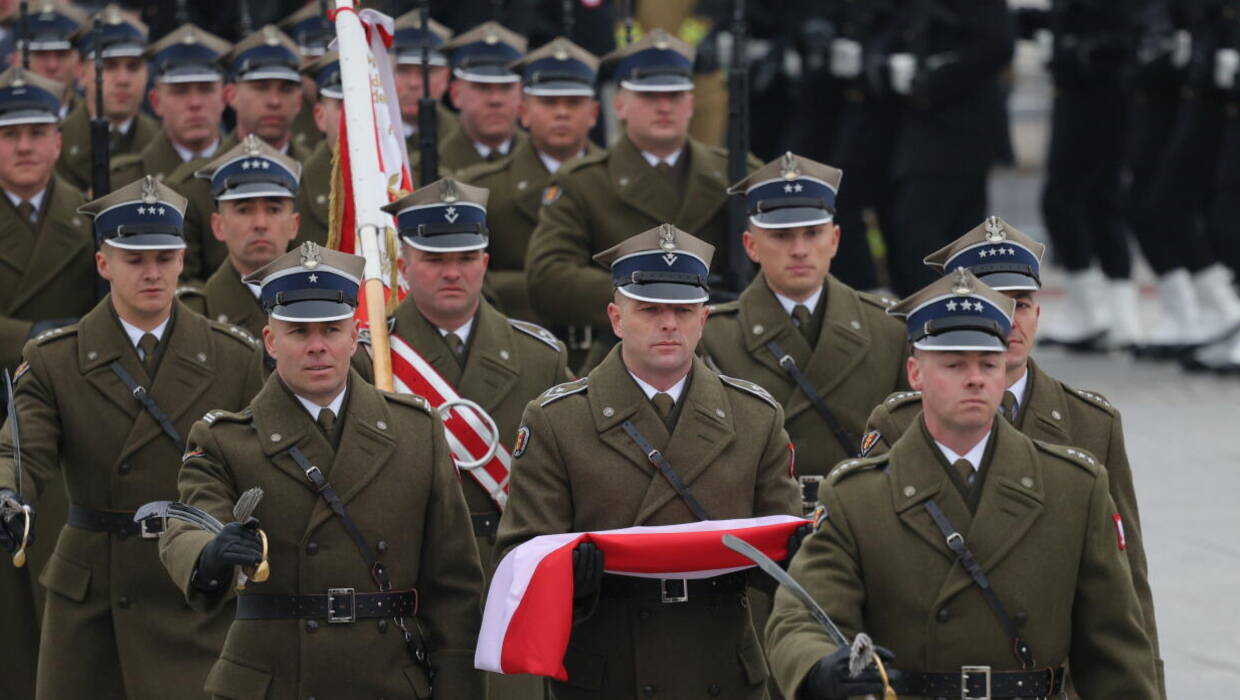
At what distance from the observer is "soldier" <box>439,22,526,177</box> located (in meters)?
11.5

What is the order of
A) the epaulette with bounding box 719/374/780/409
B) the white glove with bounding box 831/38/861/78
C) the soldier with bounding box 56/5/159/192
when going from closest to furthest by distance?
the epaulette with bounding box 719/374/780/409 < the soldier with bounding box 56/5/159/192 < the white glove with bounding box 831/38/861/78

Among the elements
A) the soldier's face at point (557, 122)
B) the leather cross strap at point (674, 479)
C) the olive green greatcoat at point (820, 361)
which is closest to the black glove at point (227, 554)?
the leather cross strap at point (674, 479)

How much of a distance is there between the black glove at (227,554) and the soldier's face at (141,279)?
1751 millimetres

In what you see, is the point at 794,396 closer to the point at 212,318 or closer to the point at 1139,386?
the point at 212,318

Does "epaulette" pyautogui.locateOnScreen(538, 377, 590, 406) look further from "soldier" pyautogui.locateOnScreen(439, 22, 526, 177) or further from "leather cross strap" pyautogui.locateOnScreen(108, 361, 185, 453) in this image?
"soldier" pyautogui.locateOnScreen(439, 22, 526, 177)

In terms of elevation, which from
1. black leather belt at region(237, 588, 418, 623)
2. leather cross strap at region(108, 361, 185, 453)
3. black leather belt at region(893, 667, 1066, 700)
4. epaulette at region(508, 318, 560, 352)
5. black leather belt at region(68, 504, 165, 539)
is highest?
epaulette at region(508, 318, 560, 352)

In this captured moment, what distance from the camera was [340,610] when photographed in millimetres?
6883

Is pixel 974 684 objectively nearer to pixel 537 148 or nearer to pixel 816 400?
pixel 816 400

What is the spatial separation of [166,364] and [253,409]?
1.17 metres

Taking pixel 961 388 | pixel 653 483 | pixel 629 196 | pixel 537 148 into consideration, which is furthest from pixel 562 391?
pixel 537 148

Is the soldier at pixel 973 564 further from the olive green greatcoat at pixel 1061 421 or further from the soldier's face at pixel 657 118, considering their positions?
the soldier's face at pixel 657 118

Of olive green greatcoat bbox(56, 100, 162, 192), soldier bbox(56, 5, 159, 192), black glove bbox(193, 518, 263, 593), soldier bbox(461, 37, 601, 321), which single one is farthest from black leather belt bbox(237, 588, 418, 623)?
soldier bbox(56, 5, 159, 192)

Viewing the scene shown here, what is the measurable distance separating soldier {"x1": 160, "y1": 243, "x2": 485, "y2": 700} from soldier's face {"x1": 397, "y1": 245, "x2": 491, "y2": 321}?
109cm

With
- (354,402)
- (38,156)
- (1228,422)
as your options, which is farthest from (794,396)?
(1228,422)
